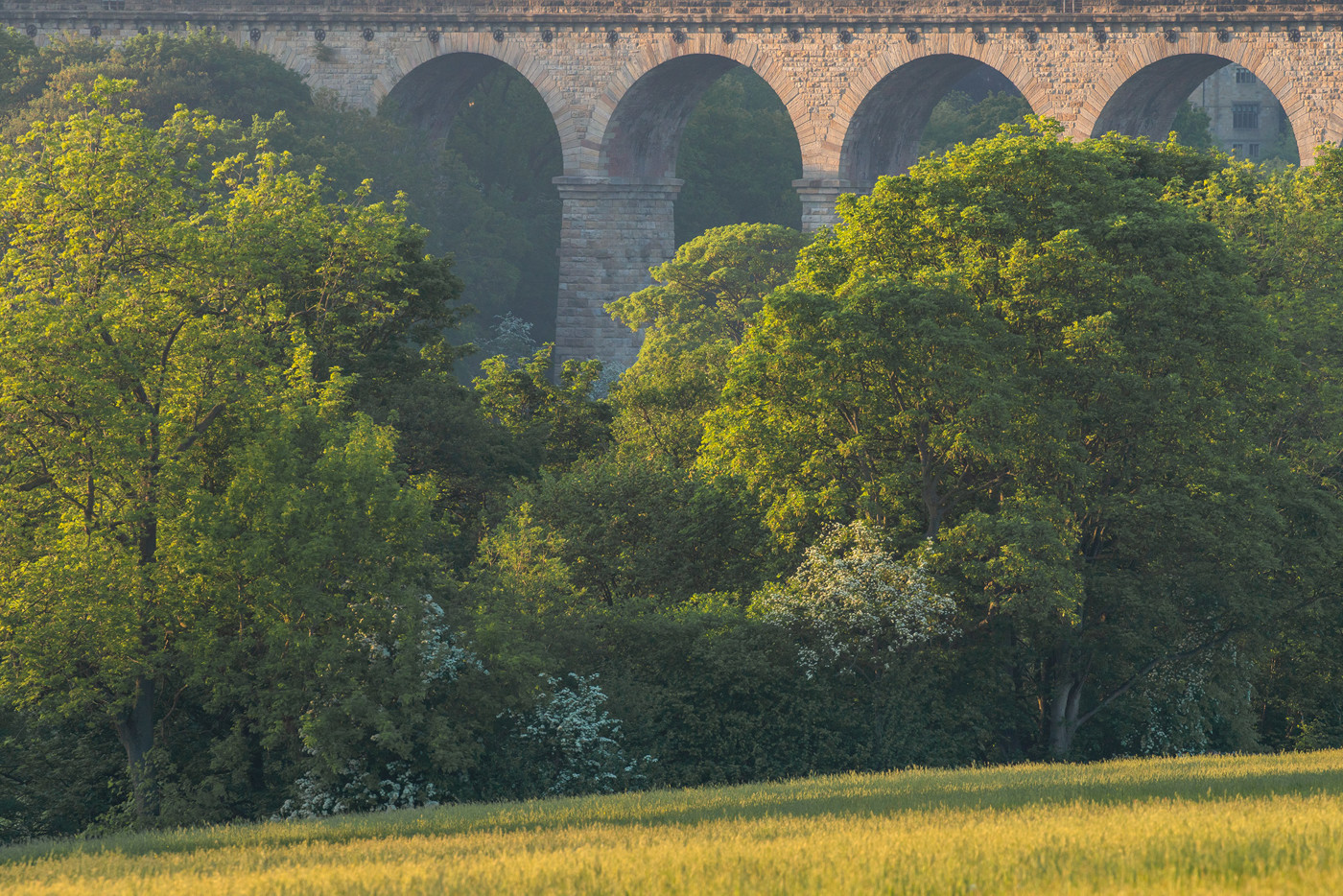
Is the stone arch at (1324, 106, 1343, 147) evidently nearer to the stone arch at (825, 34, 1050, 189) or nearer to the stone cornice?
the stone cornice

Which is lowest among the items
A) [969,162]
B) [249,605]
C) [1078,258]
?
[249,605]

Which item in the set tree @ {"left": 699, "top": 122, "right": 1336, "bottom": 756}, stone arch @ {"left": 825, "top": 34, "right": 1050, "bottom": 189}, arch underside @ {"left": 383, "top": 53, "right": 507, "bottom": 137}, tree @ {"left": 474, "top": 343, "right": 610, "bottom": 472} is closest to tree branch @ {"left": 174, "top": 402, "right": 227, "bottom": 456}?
tree @ {"left": 699, "top": 122, "right": 1336, "bottom": 756}

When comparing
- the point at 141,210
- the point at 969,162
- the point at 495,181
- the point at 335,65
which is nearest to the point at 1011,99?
the point at 495,181

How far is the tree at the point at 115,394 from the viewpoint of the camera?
2905cm

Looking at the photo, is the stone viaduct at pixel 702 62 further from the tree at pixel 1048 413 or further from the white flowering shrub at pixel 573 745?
the white flowering shrub at pixel 573 745

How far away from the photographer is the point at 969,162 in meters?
35.0

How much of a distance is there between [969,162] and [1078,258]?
333cm

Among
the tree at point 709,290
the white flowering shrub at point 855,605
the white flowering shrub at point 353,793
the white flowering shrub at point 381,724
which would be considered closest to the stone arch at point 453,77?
the tree at point 709,290

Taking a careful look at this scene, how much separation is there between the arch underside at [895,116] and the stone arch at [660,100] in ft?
6.38

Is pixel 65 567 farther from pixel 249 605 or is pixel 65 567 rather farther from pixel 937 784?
pixel 937 784

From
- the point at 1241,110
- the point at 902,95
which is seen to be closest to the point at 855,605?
the point at 902,95

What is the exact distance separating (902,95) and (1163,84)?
31.0 ft

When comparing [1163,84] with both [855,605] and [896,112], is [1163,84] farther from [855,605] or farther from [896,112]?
[855,605]

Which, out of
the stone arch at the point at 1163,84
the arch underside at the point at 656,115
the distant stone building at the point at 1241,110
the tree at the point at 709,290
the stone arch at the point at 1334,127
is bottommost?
the tree at the point at 709,290
